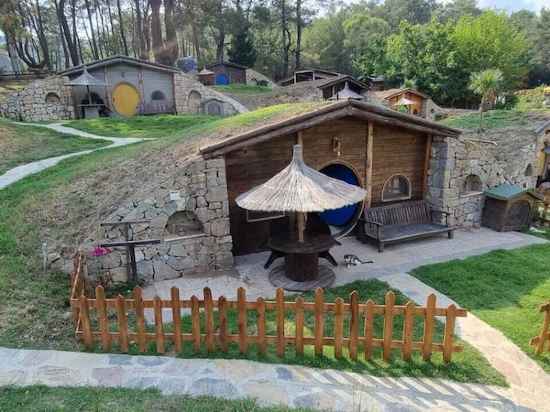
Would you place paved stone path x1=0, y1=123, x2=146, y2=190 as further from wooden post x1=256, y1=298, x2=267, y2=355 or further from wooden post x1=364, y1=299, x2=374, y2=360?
wooden post x1=364, y1=299, x2=374, y2=360

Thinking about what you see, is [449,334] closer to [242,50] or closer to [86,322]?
[86,322]

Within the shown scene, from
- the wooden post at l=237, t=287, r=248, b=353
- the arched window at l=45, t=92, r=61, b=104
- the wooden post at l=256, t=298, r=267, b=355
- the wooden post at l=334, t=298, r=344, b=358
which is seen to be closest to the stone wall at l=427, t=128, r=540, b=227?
the wooden post at l=334, t=298, r=344, b=358

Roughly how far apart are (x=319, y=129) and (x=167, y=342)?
6.08m

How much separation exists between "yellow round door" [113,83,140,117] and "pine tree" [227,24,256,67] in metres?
19.9

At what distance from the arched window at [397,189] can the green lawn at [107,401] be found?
7.59 meters

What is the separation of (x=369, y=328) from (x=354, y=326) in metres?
0.20

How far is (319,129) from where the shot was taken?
9680 mm

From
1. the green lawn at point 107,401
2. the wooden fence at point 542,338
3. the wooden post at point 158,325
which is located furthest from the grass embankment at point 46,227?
the wooden fence at point 542,338

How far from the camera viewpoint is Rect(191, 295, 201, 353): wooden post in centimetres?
542

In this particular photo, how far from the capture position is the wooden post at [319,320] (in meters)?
5.23

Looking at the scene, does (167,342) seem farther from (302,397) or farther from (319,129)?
(319,129)

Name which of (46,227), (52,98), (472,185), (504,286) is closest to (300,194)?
(504,286)

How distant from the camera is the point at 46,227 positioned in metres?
9.03

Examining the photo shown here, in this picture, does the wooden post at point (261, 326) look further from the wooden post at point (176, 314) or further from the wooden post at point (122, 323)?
the wooden post at point (122, 323)
